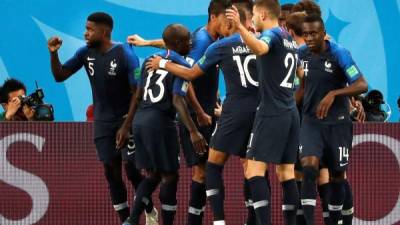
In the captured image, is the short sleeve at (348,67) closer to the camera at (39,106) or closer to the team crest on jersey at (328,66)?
the team crest on jersey at (328,66)

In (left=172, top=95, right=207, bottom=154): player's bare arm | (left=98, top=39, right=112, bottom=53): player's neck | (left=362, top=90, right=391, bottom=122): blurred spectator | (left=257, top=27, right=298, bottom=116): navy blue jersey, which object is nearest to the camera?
(left=257, top=27, right=298, bottom=116): navy blue jersey

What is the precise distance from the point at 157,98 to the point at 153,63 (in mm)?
407

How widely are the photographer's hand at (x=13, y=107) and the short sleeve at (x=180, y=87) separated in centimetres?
329

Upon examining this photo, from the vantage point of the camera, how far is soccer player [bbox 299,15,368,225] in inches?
518

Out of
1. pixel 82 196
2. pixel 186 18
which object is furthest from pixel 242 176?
pixel 186 18

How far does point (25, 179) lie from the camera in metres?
15.2

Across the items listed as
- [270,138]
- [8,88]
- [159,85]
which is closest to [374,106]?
[159,85]

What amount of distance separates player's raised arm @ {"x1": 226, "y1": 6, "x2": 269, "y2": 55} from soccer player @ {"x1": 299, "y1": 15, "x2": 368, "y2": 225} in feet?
5.49

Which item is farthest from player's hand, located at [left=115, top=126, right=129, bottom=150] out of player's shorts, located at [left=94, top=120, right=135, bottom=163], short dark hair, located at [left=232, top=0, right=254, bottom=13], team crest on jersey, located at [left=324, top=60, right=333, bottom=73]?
team crest on jersey, located at [left=324, top=60, right=333, bottom=73]

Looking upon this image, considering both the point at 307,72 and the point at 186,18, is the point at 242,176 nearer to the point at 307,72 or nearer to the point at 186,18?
the point at 307,72

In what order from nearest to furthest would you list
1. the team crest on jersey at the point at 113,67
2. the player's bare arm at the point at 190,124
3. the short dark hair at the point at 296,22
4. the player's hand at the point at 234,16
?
the player's hand at the point at 234,16
the player's bare arm at the point at 190,124
the short dark hair at the point at 296,22
the team crest on jersey at the point at 113,67

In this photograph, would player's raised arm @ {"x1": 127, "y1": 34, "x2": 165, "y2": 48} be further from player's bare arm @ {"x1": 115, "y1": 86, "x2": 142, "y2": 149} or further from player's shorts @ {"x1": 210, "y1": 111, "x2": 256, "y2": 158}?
player's shorts @ {"x1": 210, "y1": 111, "x2": 256, "y2": 158}

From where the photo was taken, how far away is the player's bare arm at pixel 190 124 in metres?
13.0

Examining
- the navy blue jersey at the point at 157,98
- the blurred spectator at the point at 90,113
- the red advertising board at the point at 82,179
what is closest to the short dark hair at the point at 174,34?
the navy blue jersey at the point at 157,98
